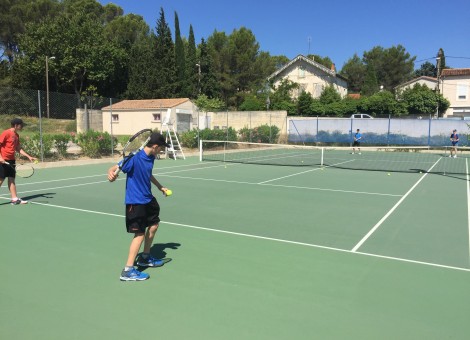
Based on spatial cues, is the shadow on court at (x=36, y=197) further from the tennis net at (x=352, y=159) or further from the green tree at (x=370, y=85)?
the green tree at (x=370, y=85)

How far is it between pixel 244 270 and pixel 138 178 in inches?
64.1

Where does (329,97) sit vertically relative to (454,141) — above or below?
above

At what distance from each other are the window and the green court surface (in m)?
45.8

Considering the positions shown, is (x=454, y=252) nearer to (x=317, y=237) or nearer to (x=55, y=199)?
(x=317, y=237)

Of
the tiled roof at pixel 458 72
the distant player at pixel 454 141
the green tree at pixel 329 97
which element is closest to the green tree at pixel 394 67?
the tiled roof at pixel 458 72

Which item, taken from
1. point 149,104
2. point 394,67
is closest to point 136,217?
point 149,104

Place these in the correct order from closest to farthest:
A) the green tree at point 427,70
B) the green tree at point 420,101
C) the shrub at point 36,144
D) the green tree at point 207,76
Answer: the shrub at point 36,144
the green tree at point 420,101
the green tree at point 207,76
the green tree at point 427,70

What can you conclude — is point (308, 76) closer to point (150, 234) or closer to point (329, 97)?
point (329, 97)

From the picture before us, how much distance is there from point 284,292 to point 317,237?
2284 mm

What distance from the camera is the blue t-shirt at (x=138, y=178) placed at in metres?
4.46

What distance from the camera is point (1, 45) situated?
5516cm

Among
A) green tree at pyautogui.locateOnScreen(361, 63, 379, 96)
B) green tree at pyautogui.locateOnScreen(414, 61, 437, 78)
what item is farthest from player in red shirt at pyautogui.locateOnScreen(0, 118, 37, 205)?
green tree at pyautogui.locateOnScreen(414, 61, 437, 78)

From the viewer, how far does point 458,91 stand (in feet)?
162

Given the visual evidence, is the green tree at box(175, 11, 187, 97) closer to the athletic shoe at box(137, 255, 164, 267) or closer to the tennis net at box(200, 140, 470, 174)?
the tennis net at box(200, 140, 470, 174)
